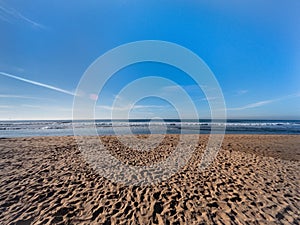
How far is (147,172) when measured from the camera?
6406 millimetres

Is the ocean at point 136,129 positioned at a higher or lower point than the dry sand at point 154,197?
higher

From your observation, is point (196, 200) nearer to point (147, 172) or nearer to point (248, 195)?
point (248, 195)

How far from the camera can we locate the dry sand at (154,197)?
3594mm

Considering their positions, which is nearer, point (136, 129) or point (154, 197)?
point (154, 197)

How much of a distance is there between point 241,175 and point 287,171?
2318 mm

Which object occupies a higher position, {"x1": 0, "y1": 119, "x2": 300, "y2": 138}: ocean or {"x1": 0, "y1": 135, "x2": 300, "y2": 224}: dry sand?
{"x1": 0, "y1": 119, "x2": 300, "y2": 138}: ocean

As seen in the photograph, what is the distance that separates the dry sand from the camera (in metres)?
3.59

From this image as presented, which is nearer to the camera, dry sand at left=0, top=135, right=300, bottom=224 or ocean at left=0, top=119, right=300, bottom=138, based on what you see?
dry sand at left=0, top=135, right=300, bottom=224

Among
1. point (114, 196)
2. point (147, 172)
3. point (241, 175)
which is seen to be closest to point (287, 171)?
point (241, 175)

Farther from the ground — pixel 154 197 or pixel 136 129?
pixel 136 129

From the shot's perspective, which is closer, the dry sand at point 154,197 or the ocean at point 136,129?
the dry sand at point 154,197

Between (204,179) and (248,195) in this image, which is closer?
(248,195)

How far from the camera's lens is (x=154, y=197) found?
4477 millimetres

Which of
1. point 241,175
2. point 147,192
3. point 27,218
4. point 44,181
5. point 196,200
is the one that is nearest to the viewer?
point 27,218
